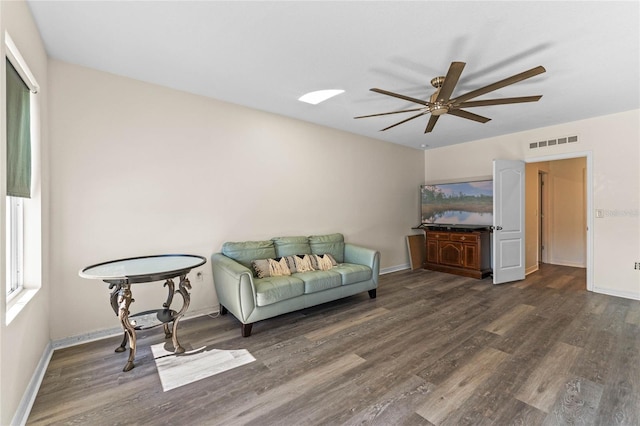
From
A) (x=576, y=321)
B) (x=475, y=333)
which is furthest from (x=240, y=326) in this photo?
(x=576, y=321)

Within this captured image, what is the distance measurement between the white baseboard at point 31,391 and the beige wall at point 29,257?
0.02 m

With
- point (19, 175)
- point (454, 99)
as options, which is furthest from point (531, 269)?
point (19, 175)

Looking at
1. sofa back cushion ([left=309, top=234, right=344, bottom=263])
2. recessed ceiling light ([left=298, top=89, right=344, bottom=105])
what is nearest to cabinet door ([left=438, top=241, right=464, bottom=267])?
sofa back cushion ([left=309, top=234, right=344, bottom=263])

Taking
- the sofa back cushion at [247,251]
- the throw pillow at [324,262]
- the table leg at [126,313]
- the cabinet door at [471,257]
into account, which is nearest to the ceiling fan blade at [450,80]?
the throw pillow at [324,262]

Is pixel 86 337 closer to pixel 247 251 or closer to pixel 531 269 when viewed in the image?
pixel 247 251

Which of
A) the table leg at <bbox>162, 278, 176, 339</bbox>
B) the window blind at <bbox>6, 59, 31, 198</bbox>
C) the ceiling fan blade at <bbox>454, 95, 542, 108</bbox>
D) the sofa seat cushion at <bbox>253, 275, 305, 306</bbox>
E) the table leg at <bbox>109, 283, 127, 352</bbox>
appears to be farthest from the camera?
the sofa seat cushion at <bbox>253, 275, 305, 306</bbox>

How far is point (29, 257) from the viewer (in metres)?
2.17

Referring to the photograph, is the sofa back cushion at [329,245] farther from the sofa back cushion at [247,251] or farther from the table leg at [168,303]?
the table leg at [168,303]

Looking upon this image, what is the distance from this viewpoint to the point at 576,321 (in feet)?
10.1

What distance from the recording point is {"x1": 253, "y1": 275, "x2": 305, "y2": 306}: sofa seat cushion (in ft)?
9.24

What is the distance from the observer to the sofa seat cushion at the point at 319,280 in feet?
10.5

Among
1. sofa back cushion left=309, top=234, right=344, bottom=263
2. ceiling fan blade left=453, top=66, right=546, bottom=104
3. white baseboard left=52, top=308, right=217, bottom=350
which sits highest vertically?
ceiling fan blade left=453, top=66, right=546, bottom=104

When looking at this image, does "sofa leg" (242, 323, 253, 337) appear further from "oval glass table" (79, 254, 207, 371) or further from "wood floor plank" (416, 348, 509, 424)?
"wood floor plank" (416, 348, 509, 424)

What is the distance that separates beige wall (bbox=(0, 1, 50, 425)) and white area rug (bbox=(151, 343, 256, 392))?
2.57 feet
